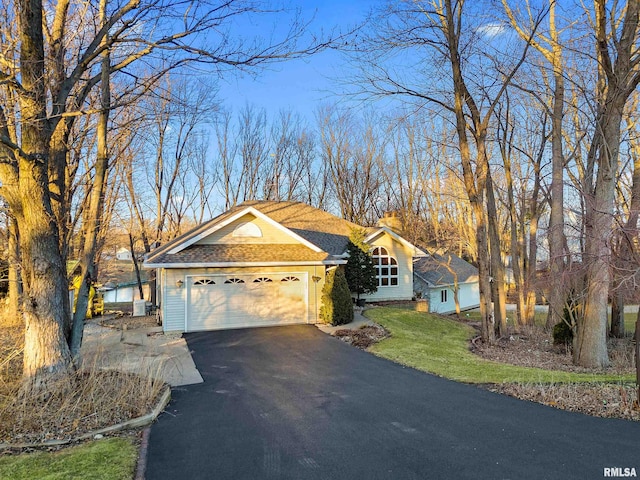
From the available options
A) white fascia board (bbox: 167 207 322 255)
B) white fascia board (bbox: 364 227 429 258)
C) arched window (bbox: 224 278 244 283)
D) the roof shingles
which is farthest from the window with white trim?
white fascia board (bbox: 364 227 429 258)

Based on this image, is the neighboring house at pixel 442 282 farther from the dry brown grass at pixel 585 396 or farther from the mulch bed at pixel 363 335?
the dry brown grass at pixel 585 396

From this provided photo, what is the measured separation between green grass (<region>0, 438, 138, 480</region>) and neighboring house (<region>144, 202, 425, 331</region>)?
8.88 metres

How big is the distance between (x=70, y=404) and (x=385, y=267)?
1730 centimetres

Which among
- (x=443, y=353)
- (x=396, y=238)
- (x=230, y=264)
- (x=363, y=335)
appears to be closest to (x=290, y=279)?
(x=230, y=264)

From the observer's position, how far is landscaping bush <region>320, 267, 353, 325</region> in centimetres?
1535

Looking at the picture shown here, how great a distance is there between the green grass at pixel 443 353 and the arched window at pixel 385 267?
10.6 feet

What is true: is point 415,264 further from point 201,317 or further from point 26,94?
point 26,94

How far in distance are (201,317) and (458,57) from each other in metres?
12.6

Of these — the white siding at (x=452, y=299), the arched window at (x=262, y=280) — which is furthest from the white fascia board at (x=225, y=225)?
the white siding at (x=452, y=299)

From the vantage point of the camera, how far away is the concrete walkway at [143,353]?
28.5 ft

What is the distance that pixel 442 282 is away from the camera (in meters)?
26.1

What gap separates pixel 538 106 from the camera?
19.8 m

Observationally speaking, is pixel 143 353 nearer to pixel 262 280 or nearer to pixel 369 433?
pixel 262 280

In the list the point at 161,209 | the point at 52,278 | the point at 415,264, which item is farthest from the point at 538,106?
the point at 161,209
